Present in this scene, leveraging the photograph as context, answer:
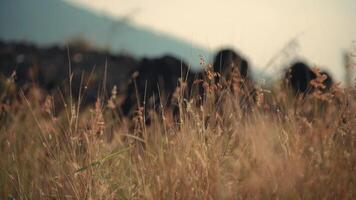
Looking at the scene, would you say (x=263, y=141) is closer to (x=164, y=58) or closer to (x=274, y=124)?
(x=274, y=124)

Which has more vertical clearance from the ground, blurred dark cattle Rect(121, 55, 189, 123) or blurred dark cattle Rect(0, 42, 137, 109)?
blurred dark cattle Rect(121, 55, 189, 123)

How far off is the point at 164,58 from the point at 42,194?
4.41 metres

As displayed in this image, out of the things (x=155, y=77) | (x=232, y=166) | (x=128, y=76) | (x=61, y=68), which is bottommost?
(x=61, y=68)

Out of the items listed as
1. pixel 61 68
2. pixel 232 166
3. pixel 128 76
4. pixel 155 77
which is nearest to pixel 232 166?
pixel 232 166

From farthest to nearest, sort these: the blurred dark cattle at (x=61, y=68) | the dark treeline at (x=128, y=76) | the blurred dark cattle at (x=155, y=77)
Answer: the blurred dark cattle at (x=61, y=68)
the blurred dark cattle at (x=155, y=77)
the dark treeline at (x=128, y=76)

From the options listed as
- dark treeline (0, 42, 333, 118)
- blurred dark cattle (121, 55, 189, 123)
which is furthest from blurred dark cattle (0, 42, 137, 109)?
blurred dark cattle (121, 55, 189, 123)

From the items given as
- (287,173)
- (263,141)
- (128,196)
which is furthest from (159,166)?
(287,173)

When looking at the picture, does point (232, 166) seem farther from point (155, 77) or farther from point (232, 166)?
point (155, 77)

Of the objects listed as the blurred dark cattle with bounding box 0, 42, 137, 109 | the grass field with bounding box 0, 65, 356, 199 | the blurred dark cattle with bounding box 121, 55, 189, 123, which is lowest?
the blurred dark cattle with bounding box 0, 42, 137, 109

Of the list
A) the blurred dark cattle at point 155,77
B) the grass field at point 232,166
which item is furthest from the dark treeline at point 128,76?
the grass field at point 232,166

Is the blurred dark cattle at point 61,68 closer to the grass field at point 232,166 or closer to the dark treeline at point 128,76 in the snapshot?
the dark treeline at point 128,76

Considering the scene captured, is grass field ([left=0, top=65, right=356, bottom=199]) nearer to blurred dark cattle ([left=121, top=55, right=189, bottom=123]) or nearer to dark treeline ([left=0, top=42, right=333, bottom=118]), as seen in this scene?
dark treeline ([left=0, top=42, right=333, bottom=118])

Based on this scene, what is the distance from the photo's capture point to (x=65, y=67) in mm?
11445

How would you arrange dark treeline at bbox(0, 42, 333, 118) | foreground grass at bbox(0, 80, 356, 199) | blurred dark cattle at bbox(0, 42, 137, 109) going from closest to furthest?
foreground grass at bbox(0, 80, 356, 199)
dark treeline at bbox(0, 42, 333, 118)
blurred dark cattle at bbox(0, 42, 137, 109)
